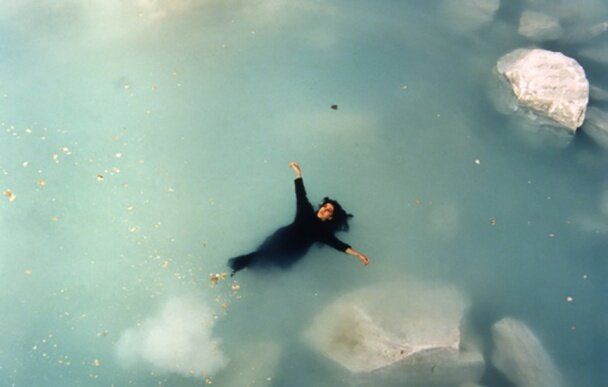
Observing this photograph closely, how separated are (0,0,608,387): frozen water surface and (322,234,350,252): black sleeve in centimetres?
33

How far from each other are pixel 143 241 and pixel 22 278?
1.11m

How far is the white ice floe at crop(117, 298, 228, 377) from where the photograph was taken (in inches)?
183

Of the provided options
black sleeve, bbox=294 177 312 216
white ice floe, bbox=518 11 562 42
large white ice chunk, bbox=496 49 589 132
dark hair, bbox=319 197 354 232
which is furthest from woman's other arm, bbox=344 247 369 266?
white ice floe, bbox=518 11 562 42

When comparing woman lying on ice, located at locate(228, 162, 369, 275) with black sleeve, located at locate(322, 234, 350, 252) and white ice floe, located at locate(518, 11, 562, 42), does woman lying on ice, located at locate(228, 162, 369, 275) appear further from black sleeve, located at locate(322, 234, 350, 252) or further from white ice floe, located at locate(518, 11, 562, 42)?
white ice floe, located at locate(518, 11, 562, 42)

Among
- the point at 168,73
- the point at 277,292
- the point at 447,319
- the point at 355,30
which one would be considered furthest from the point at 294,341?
the point at 355,30

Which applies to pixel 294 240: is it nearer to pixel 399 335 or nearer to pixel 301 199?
pixel 301 199

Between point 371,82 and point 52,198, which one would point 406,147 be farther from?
point 52,198

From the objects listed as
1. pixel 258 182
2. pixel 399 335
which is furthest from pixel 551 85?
pixel 258 182

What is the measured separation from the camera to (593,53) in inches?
240

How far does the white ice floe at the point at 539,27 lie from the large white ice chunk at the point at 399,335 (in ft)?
10.5

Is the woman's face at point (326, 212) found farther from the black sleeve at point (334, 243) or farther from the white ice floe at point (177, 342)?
the white ice floe at point (177, 342)

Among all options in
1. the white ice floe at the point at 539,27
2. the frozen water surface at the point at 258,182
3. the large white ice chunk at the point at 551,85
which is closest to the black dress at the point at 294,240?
the frozen water surface at the point at 258,182

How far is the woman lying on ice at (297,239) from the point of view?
15.8ft

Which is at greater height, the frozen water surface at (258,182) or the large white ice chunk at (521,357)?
the frozen water surface at (258,182)
